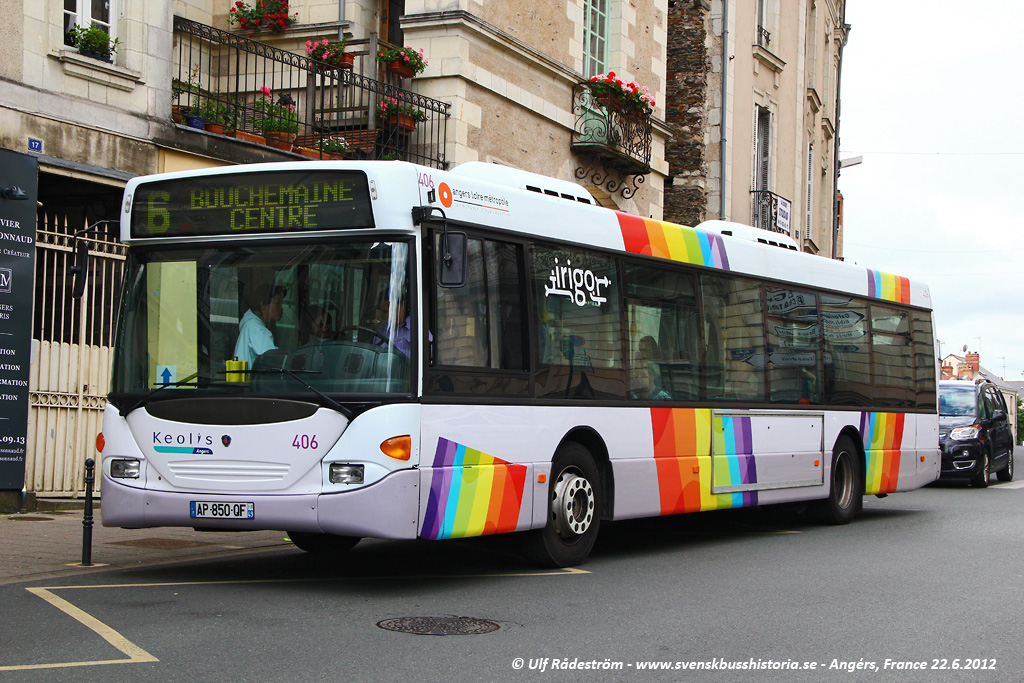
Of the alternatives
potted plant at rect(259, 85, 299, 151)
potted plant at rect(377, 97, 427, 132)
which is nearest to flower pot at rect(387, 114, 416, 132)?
potted plant at rect(377, 97, 427, 132)

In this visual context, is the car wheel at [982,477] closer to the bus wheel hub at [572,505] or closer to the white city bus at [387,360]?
the white city bus at [387,360]

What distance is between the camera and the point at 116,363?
8.89 m

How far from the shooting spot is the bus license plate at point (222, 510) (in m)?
8.21

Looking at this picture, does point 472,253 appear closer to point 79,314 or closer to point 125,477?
point 125,477

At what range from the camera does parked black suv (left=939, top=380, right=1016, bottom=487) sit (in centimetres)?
2114

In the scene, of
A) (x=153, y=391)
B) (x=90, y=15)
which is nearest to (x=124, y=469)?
(x=153, y=391)

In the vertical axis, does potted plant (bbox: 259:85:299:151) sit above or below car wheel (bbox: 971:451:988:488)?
above

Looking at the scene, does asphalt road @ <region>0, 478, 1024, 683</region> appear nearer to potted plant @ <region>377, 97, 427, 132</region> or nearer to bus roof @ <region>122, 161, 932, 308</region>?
bus roof @ <region>122, 161, 932, 308</region>

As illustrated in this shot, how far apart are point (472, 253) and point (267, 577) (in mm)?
2765

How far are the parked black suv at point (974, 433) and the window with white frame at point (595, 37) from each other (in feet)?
27.7

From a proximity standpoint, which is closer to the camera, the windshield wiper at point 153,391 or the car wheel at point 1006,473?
the windshield wiper at point 153,391

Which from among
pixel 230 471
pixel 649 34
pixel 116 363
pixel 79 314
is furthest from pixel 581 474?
pixel 649 34

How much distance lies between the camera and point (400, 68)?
1734 cm

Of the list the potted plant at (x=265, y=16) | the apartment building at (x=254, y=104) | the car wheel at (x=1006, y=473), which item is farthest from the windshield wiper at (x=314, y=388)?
the car wheel at (x=1006, y=473)
